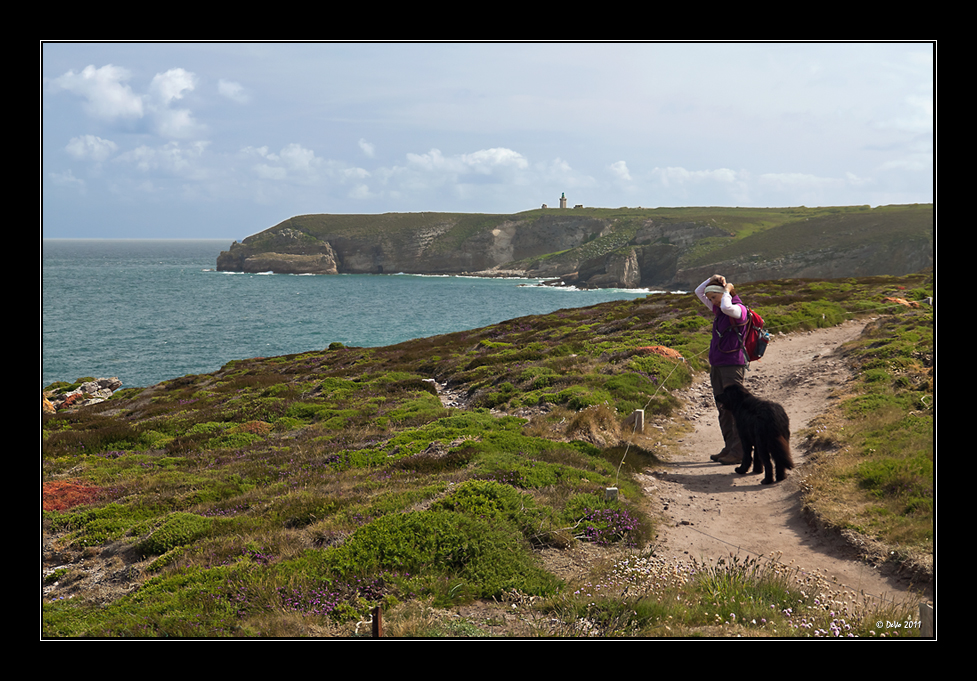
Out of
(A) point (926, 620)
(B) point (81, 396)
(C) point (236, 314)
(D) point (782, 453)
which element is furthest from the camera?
(C) point (236, 314)

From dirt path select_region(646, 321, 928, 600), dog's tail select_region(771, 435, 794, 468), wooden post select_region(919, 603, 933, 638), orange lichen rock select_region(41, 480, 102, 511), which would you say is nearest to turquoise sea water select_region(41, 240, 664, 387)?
orange lichen rock select_region(41, 480, 102, 511)

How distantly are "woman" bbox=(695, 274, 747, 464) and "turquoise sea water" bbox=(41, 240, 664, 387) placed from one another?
28.9 metres

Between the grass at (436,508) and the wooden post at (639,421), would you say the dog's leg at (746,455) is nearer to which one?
the grass at (436,508)

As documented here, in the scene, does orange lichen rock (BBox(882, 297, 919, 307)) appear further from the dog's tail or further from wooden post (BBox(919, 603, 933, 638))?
wooden post (BBox(919, 603, 933, 638))

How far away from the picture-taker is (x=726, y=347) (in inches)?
476

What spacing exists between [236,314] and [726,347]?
10519 centimetres

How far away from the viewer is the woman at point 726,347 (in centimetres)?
1164

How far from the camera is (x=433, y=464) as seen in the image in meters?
12.1

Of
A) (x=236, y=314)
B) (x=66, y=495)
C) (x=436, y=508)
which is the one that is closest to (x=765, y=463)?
(x=436, y=508)

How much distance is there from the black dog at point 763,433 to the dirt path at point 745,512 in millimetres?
274

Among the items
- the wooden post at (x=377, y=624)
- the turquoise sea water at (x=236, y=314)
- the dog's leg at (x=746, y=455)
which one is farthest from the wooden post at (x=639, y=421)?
the turquoise sea water at (x=236, y=314)

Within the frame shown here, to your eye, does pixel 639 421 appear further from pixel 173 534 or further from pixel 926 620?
pixel 173 534

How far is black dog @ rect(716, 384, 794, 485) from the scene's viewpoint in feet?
36.5
